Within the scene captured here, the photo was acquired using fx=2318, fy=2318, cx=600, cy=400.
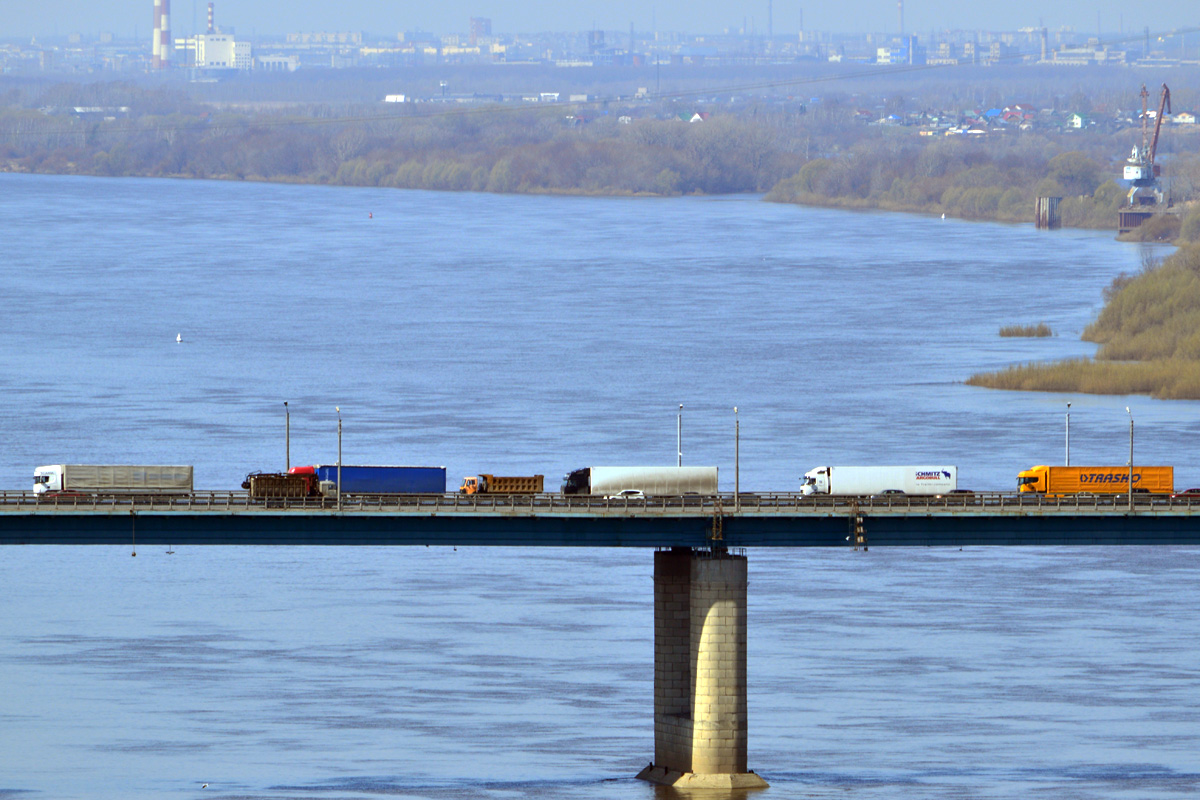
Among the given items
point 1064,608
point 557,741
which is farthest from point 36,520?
point 1064,608

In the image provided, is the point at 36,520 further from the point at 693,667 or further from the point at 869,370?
the point at 869,370

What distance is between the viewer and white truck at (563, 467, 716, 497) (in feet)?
254

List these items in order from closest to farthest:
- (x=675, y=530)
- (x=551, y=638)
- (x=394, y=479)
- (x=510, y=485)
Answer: (x=675, y=530) → (x=510, y=485) → (x=394, y=479) → (x=551, y=638)

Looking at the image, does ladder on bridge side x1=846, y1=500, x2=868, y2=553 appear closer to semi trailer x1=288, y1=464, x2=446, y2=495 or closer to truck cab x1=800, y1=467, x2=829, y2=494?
truck cab x1=800, y1=467, x2=829, y2=494

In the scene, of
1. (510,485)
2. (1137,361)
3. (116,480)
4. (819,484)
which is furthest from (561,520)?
(1137,361)

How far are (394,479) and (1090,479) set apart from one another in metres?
25.4

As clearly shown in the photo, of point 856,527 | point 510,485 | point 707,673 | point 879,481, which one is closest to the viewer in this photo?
point 707,673

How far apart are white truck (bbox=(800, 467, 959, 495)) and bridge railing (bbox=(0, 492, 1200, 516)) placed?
6.78 metres

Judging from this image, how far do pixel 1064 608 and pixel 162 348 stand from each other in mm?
111924

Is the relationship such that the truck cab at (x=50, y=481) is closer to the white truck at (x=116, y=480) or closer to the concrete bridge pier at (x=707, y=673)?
the white truck at (x=116, y=480)

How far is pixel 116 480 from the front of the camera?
75.5 m

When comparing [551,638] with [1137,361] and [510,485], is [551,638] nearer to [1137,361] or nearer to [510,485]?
[510,485]

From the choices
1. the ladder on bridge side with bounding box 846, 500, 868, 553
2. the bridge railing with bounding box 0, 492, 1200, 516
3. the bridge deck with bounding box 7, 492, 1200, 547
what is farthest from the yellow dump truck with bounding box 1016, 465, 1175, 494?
the ladder on bridge side with bounding box 846, 500, 868, 553

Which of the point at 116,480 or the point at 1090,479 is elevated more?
the point at 1090,479
